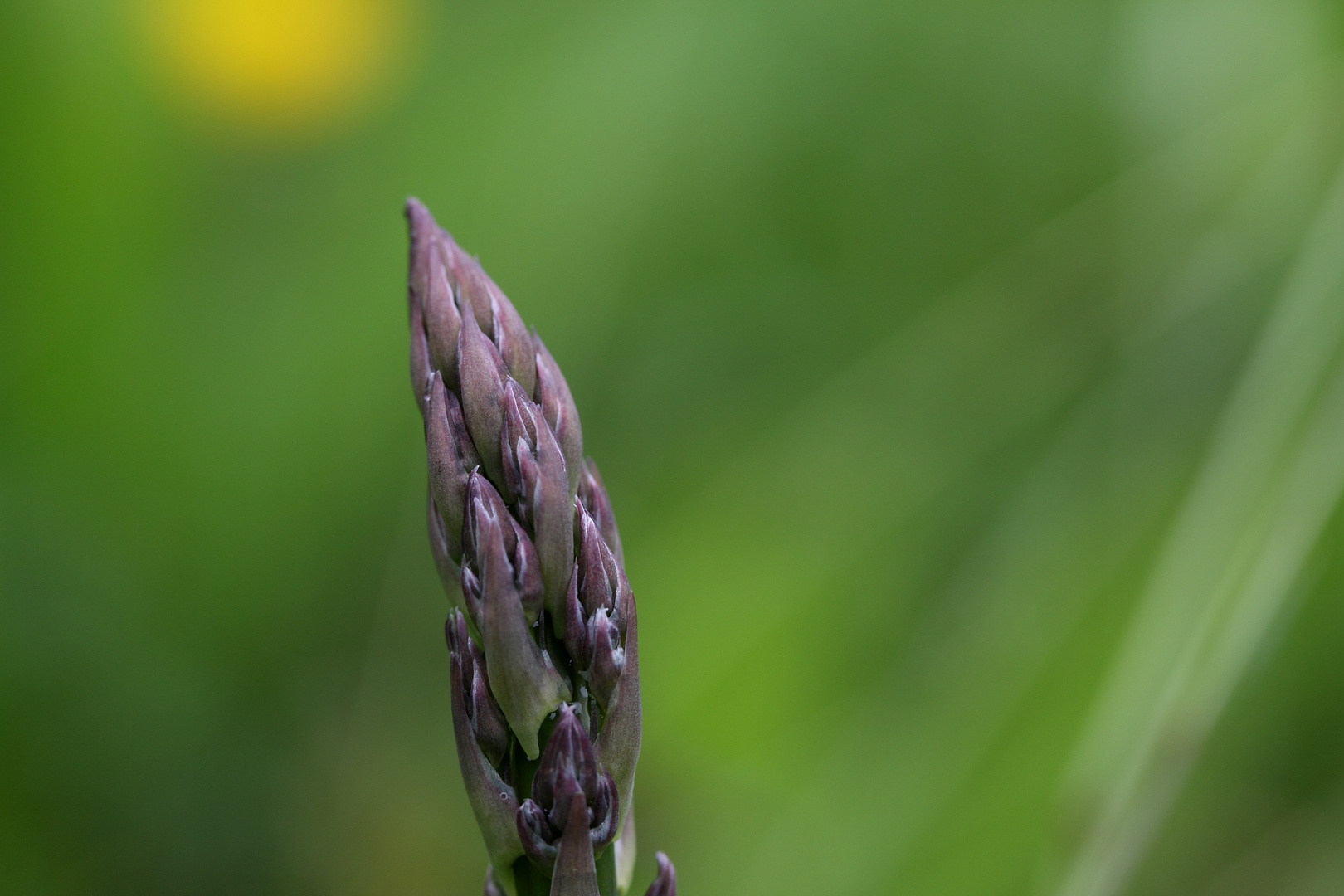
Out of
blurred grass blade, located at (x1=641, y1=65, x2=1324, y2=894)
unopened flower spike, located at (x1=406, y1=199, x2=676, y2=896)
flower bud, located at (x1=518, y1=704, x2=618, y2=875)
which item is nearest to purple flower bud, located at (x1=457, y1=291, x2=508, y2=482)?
unopened flower spike, located at (x1=406, y1=199, x2=676, y2=896)

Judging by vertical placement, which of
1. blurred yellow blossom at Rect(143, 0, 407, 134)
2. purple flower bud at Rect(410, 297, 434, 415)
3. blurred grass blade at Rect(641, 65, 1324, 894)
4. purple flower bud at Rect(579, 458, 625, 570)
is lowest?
blurred grass blade at Rect(641, 65, 1324, 894)

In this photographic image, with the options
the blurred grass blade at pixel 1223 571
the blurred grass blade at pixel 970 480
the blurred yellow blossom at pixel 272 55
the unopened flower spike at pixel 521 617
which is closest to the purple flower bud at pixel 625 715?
the unopened flower spike at pixel 521 617

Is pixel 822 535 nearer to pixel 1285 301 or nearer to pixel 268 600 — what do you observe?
pixel 1285 301

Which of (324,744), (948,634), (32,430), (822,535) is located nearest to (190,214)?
(32,430)

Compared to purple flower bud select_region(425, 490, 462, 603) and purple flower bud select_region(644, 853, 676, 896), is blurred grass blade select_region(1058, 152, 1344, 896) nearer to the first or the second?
purple flower bud select_region(644, 853, 676, 896)

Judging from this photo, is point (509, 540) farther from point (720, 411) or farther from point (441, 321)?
point (720, 411)
